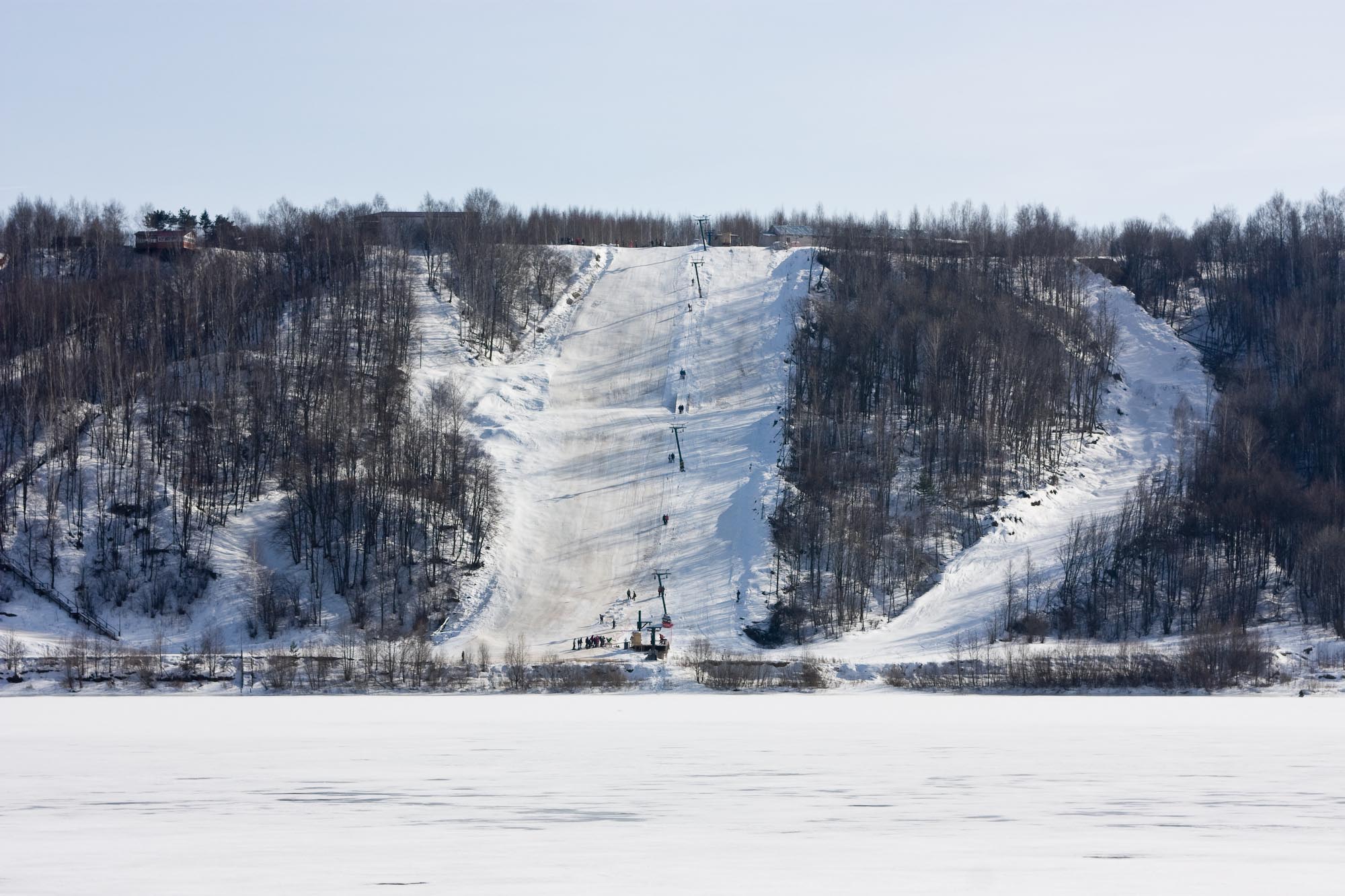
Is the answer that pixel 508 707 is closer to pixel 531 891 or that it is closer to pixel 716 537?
pixel 531 891

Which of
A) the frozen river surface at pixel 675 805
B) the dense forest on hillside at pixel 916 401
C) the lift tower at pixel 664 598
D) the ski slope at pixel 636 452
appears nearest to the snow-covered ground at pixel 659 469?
the ski slope at pixel 636 452

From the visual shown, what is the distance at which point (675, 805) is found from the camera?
596 inches

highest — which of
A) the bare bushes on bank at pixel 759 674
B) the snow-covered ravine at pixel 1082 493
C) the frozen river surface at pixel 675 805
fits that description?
the snow-covered ravine at pixel 1082 493

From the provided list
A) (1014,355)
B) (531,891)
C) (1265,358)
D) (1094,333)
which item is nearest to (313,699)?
(531,891)

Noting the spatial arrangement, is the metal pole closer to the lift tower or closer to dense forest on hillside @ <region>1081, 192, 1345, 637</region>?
the lift tower

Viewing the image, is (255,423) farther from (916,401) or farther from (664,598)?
(916,401)

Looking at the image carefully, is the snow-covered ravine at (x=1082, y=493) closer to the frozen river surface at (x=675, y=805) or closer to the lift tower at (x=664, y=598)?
the lift tower at (x=664, y=598)

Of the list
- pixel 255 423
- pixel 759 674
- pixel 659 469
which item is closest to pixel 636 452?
pixel 659 469

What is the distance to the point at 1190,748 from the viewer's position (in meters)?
22.5

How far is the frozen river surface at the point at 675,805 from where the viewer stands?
34.5 feet

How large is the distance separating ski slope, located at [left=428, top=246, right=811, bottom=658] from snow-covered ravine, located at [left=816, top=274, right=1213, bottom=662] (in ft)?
28.3

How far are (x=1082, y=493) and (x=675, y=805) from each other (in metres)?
61.0

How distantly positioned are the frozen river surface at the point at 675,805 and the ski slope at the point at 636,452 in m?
26.6

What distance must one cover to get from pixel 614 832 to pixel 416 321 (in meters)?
73.0
